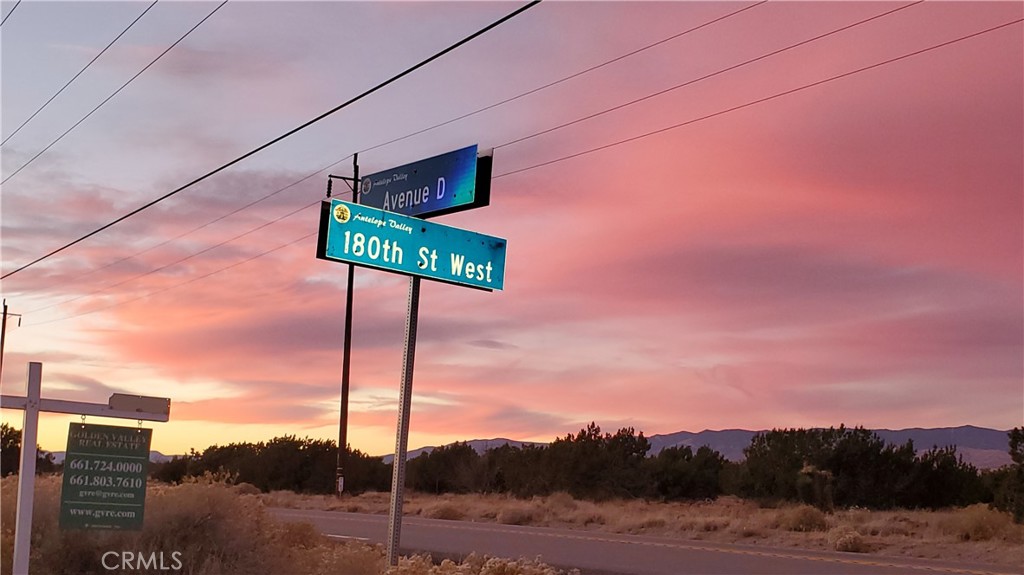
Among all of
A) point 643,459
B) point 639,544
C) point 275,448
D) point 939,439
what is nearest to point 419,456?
point 275,448

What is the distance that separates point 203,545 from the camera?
1436cm

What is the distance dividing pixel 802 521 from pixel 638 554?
8917 mm

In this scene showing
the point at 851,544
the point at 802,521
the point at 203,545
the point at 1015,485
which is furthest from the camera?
the point at 802,521

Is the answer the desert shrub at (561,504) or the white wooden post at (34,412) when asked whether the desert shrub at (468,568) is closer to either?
the white wooden post at (34,412)

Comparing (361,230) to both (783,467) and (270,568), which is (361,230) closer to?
(270,568)

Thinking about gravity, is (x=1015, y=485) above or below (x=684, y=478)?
above

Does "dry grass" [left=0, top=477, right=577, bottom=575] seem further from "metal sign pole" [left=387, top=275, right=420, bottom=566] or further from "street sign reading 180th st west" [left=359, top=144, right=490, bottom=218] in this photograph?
"street sign reading 180th st west" [left=359, top=144, right=490, bottom=218]

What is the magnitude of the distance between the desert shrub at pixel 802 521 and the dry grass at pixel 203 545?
1520 cm

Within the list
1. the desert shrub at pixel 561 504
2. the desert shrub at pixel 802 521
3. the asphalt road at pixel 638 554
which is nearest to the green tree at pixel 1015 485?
the desert shrub at pixel 802 521

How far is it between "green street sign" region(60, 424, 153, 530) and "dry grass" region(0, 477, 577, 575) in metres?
1.52

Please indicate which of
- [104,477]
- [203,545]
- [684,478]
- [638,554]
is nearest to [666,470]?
[684,478]

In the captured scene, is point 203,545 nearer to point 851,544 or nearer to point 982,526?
point 851,544

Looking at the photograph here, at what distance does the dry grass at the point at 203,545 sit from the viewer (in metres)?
13.5

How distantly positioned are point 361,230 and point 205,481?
533 centimetres
